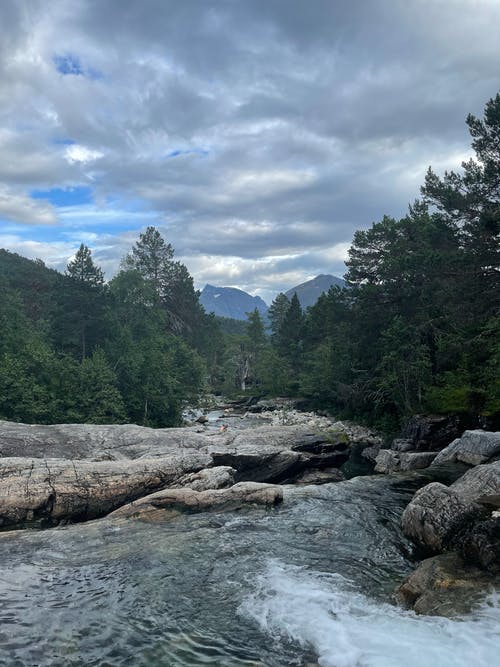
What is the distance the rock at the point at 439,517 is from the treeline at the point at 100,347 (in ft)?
85.7

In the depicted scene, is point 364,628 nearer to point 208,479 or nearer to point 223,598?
point 223,598

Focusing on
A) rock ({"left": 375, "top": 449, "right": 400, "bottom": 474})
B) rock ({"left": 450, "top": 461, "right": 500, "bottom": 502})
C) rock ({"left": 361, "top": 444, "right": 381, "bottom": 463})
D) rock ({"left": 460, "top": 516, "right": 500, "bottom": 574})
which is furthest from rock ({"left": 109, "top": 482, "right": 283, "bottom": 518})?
Answer: rock ({"left": 361, "top": 444, "right": 381, "bottom": 463})

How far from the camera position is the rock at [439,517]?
1225cm

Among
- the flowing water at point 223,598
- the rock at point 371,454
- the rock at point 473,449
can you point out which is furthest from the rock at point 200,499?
the rock at point 371,454

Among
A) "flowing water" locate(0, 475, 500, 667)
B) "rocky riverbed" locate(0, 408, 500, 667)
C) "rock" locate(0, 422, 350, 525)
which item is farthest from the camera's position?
"rock" locate(0, 422, 350, 525)

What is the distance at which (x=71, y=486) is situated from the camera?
1684cm

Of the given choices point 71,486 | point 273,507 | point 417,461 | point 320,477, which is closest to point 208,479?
point 273,507

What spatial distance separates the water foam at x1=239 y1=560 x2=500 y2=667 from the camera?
25.2ft

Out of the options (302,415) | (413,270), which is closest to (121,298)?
(302,415)

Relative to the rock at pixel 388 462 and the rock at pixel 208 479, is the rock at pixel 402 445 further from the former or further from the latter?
the rock at pixel 208 479

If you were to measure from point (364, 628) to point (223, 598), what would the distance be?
10.7 ft

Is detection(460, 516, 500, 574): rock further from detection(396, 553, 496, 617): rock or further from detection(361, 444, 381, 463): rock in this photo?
detection(361, 444, 381, 463): rock

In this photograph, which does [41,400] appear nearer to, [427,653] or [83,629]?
[83,629]

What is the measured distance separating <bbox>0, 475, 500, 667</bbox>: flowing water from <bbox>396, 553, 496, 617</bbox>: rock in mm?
321
